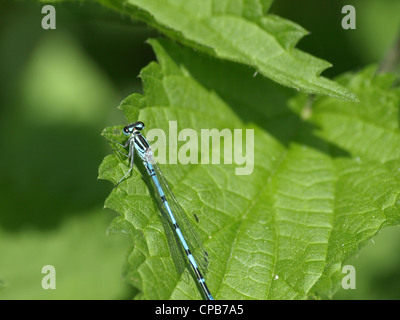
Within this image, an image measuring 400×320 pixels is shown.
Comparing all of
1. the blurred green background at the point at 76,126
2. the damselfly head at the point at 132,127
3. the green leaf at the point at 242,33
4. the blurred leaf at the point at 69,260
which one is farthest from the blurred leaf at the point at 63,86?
the damselfly head at the point at 132,127

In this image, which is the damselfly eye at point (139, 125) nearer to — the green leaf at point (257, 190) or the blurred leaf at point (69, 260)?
the green leaf at point (257, 190)

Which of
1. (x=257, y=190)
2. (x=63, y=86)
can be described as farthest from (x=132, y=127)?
(x=63, y=86)

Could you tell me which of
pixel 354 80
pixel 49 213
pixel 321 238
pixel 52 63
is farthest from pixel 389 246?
pixel 52 63

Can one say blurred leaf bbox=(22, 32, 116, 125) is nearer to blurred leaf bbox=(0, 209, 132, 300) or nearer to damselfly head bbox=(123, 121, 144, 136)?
blurred leaf bbox=(0, 209, 132, 300)

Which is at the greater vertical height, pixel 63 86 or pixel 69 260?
pixel 63 86

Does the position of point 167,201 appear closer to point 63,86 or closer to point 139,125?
point 139,125

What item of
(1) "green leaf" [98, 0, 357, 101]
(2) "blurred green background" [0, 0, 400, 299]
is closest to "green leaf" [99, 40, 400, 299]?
(1) "green leaf" [98, 0, 357, 101]
